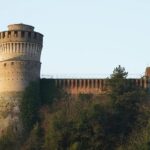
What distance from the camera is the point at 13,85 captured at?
55594 mm

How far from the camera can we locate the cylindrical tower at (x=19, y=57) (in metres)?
55.8

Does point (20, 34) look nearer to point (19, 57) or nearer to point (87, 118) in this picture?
point (19, 57)

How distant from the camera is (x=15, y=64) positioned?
184ft

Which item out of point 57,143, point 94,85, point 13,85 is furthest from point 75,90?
point 57,143

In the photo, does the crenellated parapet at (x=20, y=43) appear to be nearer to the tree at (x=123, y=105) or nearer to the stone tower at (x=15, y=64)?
the stone tower at (x=15, y=64)

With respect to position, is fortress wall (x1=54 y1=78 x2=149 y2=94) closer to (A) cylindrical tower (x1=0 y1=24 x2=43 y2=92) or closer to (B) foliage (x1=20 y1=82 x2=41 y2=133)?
(A) cylindrical tower (x1=0 y1=24 x2=43 y2=92)

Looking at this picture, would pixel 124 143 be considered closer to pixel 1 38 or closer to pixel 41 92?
pixel 41 92

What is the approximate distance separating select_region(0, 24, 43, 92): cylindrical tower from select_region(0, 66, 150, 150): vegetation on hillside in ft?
3.36

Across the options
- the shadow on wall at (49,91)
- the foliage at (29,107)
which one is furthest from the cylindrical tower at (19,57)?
the shadow on wall at (49,91)

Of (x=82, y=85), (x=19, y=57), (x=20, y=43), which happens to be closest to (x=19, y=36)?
(x=20, y=43)

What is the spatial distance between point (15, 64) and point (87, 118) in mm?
8755

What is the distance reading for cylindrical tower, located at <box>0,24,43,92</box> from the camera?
55750 millimetres

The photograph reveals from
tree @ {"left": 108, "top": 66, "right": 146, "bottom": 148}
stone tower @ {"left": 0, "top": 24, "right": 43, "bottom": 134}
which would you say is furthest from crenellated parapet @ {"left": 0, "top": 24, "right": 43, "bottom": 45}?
tree @ {"left": 108, "top": 66, "right": 146, "bottom": 148}

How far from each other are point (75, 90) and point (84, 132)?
7.78 meters
